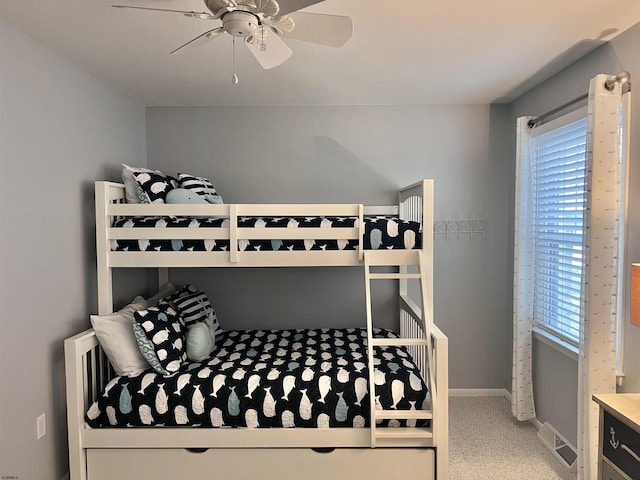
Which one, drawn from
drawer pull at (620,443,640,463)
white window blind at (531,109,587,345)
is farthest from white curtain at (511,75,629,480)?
drawer pull at (620,443,640,463)

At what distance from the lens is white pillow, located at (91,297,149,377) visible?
249 cm

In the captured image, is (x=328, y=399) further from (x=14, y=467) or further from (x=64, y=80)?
(x=64, y=80)

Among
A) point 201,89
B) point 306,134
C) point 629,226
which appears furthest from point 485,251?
point 201,89

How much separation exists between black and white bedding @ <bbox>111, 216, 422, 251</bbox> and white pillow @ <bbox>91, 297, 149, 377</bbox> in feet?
1.43

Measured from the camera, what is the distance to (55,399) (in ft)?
7.86

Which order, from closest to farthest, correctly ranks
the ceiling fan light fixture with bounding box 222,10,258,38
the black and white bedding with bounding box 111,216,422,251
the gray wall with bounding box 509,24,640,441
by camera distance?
the ceiling fan light fixture with bounding box 222,10,258,38
the gray wall with bounding box 509,24,640,441
the black and white bedding with bounding box 111,216,422,251

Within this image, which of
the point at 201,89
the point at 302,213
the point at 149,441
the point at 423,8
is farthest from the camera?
the point at 201,89

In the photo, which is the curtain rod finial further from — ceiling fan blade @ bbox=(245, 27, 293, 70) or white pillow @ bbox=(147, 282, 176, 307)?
white pillow @ bbox=(147, 282, 176, 307)

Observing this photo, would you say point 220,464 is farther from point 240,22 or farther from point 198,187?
point 240,22

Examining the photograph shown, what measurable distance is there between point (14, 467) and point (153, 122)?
100 inches

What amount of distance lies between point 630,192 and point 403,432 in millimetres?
1648

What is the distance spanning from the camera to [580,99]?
2.59m

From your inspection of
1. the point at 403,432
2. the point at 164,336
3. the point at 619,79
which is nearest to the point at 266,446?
the point at 403,432

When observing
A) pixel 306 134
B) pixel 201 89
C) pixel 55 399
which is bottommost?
pixel 55 399
